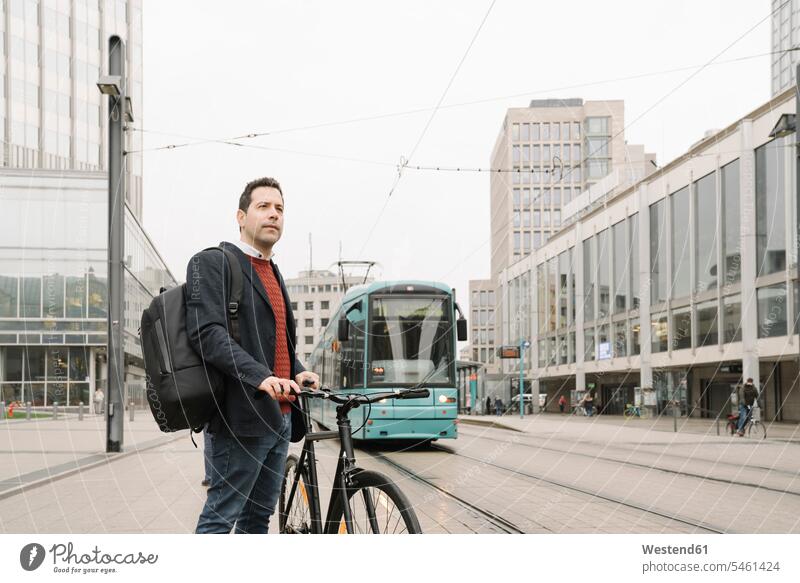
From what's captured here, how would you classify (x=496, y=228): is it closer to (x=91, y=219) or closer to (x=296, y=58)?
(x=296, y=58)

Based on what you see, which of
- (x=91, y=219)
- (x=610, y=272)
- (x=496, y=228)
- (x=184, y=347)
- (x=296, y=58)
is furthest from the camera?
(x=610, y=272)

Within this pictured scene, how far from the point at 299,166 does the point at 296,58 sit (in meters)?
0.57

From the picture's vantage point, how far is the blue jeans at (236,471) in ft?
10.5

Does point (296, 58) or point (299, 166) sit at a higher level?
point (296, 58)

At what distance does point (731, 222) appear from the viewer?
19.2 meters

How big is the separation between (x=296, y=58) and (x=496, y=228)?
1.49 metres

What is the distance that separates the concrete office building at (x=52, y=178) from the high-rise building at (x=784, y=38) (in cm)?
355

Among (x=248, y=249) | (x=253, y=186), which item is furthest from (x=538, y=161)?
(x=248, y=249)

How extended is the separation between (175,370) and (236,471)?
475 mm
